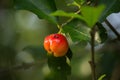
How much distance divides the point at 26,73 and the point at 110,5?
1904 millimetres

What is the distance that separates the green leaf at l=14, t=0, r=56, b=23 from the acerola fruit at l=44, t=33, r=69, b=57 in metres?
0.06

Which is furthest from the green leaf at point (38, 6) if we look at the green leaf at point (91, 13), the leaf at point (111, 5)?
the green leaf at point (91, 13)

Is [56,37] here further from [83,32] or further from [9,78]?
[9,78]

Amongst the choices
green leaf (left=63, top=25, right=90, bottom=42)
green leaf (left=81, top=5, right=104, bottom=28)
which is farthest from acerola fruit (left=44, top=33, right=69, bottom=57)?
green leaf (left=81, top=5, right=104, bottom=28)

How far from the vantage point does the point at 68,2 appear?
56.9 inches

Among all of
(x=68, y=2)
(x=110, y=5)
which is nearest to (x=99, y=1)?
(x=110, y=5)

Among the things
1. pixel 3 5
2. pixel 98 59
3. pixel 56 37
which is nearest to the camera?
pixel 56 37

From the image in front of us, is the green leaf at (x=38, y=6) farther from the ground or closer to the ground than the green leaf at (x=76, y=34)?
farther from the ground

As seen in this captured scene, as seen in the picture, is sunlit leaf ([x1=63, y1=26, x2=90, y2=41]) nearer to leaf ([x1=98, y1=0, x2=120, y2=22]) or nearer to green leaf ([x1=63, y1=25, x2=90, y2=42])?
green leaf ([x1=63, y1=25, x2=90, y2=42])

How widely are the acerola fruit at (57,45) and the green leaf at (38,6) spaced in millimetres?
55

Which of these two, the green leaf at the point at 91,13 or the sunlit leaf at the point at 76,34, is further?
the sunlit leaf at the point at 76,34

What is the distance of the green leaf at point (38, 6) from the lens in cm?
129

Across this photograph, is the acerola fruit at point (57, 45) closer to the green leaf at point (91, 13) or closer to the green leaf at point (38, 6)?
the green leaf at point (38, 6)

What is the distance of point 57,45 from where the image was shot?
1.28m
